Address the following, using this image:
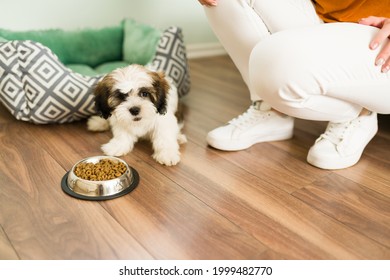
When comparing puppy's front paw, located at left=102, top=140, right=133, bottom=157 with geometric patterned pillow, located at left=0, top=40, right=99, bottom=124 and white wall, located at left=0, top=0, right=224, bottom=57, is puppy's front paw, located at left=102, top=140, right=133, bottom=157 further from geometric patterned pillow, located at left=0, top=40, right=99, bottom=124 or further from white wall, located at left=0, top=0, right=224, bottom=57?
white wall, located at left=0, top=0, right=224, bottom=57

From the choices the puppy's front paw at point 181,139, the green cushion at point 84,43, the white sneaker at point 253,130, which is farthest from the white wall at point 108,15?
the white sneaker at point 253,130

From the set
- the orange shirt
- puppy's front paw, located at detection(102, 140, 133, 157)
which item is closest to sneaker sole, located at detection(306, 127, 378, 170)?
the orange shirt

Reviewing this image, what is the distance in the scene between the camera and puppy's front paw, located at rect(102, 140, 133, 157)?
1.68 m

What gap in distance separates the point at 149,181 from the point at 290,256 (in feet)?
1.96

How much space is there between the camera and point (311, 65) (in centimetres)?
134

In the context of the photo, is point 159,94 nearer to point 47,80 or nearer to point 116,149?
point 116,149

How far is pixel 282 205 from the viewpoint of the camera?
4.42 feet

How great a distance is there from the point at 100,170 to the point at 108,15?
1820 millimetres

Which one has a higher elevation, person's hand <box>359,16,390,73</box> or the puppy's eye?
person's hand <box>359,16,390,73</box>

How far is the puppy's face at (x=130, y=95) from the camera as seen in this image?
1.55m

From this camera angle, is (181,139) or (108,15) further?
(108,15)

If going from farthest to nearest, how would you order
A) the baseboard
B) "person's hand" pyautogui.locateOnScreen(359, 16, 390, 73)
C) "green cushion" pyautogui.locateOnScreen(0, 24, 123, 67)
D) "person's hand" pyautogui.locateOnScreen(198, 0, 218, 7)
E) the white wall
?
the baseboard → the white wall → "green cushion" pyautogui.locateOnScreen(0, 24, 123, 67) → "person's hand" pyautogui.locateOnScreen(198, 0, 218, 7) → "person's hand" pyautogui.locateOnScreen(359, 16, 390, 73)

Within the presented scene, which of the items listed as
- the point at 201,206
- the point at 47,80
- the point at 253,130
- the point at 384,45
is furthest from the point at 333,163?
the point at 47,80

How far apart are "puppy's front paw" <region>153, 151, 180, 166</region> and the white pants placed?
42 cm
